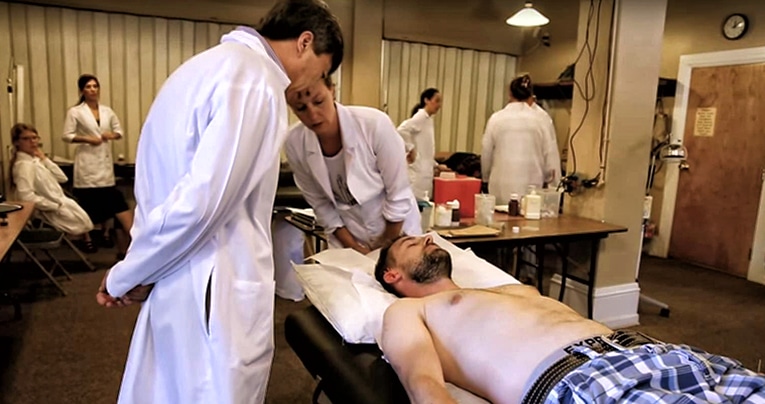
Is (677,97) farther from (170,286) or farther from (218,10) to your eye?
(170,286)

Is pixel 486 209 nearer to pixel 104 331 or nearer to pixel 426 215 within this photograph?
pixel 426 215

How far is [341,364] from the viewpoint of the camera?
1554 millimetres

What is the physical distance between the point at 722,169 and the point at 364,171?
3879mm

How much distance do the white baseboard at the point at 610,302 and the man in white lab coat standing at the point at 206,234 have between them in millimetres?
2527

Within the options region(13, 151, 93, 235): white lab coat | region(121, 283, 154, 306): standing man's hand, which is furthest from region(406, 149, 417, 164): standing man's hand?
region(121, 283, 154, 306): standing man's hand

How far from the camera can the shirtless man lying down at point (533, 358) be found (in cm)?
111

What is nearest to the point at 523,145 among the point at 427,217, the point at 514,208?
the point at 514,208

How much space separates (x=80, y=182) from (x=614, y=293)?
13.5 feet

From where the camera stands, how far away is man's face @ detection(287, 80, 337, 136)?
5.94 feet

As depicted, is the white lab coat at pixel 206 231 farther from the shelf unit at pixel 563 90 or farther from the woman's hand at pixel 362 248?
the shelf unit at pixel 563 90

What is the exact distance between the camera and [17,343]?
2.79 m

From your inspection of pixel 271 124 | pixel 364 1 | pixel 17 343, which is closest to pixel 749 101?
pixel 364 1

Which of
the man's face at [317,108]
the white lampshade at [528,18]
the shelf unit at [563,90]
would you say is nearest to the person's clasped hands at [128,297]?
the man's face at [317,108]

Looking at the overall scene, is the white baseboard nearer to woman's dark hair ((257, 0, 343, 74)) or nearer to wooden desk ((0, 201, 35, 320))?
woman's dark hair ((257, 0, 343, 74))
